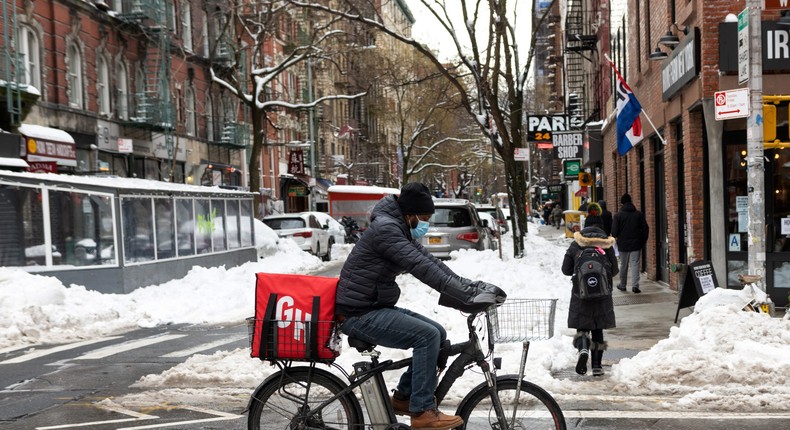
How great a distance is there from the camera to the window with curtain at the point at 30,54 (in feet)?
85.7

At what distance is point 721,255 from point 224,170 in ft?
108

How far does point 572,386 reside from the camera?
27.4 feet

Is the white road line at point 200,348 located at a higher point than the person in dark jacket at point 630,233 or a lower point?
lower

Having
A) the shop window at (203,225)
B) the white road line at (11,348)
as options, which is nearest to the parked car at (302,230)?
the shop window at (203,225)

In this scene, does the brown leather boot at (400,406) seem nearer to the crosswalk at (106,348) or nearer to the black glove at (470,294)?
the black glove at (470,294)

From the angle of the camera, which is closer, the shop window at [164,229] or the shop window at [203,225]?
the shop window at [164,229]

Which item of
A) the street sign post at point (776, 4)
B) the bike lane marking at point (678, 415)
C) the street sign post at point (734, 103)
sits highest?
the street sign post at point (776, 4)

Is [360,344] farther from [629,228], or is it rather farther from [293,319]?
[629,228]

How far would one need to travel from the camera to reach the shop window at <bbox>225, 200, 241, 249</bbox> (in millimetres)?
25453

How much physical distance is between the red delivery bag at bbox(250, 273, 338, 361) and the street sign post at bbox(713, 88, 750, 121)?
681cm

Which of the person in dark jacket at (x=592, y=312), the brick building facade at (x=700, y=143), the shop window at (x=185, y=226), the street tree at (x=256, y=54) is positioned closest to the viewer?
the person in dark jacket at (x=592, y=312)

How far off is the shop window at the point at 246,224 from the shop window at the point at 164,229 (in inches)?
209

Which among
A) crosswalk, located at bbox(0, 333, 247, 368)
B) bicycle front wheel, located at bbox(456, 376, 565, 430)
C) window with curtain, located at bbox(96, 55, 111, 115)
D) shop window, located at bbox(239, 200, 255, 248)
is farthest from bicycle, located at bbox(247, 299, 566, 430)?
window with curtain, located at bbox(96, 55, 111, 115)

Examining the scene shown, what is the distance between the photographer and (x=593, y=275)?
9.05m
